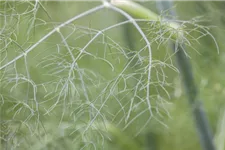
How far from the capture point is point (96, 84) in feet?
2.62

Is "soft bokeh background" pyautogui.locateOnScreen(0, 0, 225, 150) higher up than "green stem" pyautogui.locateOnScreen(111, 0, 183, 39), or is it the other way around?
"green stem" pyautogui.locateOnScreen(111, 0, 183, 39)

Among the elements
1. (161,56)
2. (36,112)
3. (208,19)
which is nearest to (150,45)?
(161,56)

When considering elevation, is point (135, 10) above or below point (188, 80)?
above

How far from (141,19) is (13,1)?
0.25m

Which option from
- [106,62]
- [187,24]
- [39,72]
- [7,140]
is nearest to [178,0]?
[187,24]

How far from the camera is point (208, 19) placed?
2.68ft

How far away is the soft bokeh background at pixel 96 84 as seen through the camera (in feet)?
2.56

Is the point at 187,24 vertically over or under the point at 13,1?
under

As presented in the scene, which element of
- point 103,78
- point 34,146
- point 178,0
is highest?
point 178,0

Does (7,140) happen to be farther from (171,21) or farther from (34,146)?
(171,21)

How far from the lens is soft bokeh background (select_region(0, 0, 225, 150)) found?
0.78m

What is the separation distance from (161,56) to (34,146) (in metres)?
0.30

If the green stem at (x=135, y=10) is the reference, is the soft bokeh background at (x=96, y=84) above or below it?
below

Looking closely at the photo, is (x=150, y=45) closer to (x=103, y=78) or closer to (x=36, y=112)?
(x=103, y=78)
